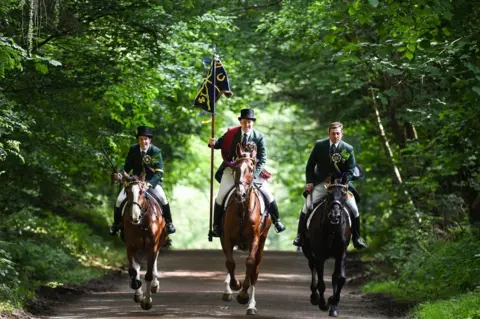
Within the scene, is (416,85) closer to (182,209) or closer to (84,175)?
(84,175)

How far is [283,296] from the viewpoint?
61.7 feet

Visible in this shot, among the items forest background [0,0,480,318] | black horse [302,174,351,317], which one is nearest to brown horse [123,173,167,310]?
forest background [0,0,480,318]

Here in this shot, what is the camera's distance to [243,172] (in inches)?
583

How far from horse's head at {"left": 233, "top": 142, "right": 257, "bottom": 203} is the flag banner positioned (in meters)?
3.80

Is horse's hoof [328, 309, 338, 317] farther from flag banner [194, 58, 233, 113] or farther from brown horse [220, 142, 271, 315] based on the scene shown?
flag banner [194, 58, 233, 113]

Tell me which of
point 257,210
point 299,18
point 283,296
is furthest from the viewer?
point 299,18

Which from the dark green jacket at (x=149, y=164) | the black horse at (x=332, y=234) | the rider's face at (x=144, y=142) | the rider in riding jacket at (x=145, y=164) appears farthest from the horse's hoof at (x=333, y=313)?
the rider's face at (x=144, y=142)

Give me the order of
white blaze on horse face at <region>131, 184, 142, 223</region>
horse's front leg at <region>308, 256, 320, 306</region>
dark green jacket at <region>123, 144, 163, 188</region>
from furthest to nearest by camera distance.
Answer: dark green jacket at <region>123, 144, 163, 188</region>, horse's front leg at <region>308, 256, 320, 306</region>, white blaze on horse face at <region>131, 184, 142, 223</region>

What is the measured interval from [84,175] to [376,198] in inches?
518

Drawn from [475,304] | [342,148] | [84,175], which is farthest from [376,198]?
[475,304]

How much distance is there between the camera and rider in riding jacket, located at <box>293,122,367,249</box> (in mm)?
15609

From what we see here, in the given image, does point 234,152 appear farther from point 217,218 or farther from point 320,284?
point 320,284

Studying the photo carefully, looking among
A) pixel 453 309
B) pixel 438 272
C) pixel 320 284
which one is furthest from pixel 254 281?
pixel 438 272

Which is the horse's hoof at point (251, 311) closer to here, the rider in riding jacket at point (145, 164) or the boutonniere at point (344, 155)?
the boutonniere at point (344, 155)
